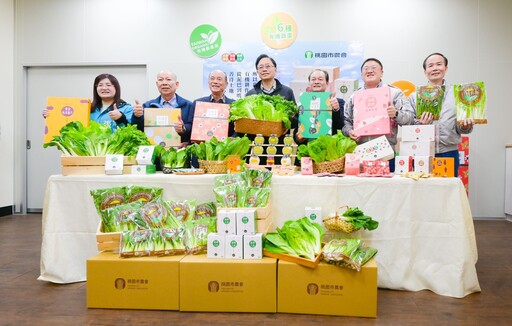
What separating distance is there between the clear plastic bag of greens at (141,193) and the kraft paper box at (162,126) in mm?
924

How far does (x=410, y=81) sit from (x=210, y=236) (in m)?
4.57

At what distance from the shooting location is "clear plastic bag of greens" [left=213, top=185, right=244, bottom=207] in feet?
9.28

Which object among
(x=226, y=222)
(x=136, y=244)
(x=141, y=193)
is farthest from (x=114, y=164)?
(x=226, y=222)

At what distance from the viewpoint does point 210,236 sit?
2.58 metres

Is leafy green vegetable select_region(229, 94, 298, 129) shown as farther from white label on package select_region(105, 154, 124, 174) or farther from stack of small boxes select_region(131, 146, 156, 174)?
white label on package select_region(105, 154, 124, 174)

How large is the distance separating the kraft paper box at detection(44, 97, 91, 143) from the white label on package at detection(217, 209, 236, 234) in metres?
1.91

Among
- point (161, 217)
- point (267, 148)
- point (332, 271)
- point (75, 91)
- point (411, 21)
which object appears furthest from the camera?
point (75, 91)

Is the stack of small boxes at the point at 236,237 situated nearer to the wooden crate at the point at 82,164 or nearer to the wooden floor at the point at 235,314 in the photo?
the wooden floor at the point at 235,314

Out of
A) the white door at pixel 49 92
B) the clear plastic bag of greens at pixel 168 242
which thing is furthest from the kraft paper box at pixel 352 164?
the white door at pixel 49 92

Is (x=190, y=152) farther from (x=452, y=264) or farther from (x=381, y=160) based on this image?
(x=452, y=264)

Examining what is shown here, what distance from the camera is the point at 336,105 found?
3486mm

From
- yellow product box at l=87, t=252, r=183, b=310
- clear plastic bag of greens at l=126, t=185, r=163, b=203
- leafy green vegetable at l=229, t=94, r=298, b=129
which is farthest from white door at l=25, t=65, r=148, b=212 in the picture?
yellow product box at l=87, t=252, r=183, b=310

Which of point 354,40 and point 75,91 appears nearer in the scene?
point 354,40

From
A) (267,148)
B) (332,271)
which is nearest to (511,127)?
(267,148)
